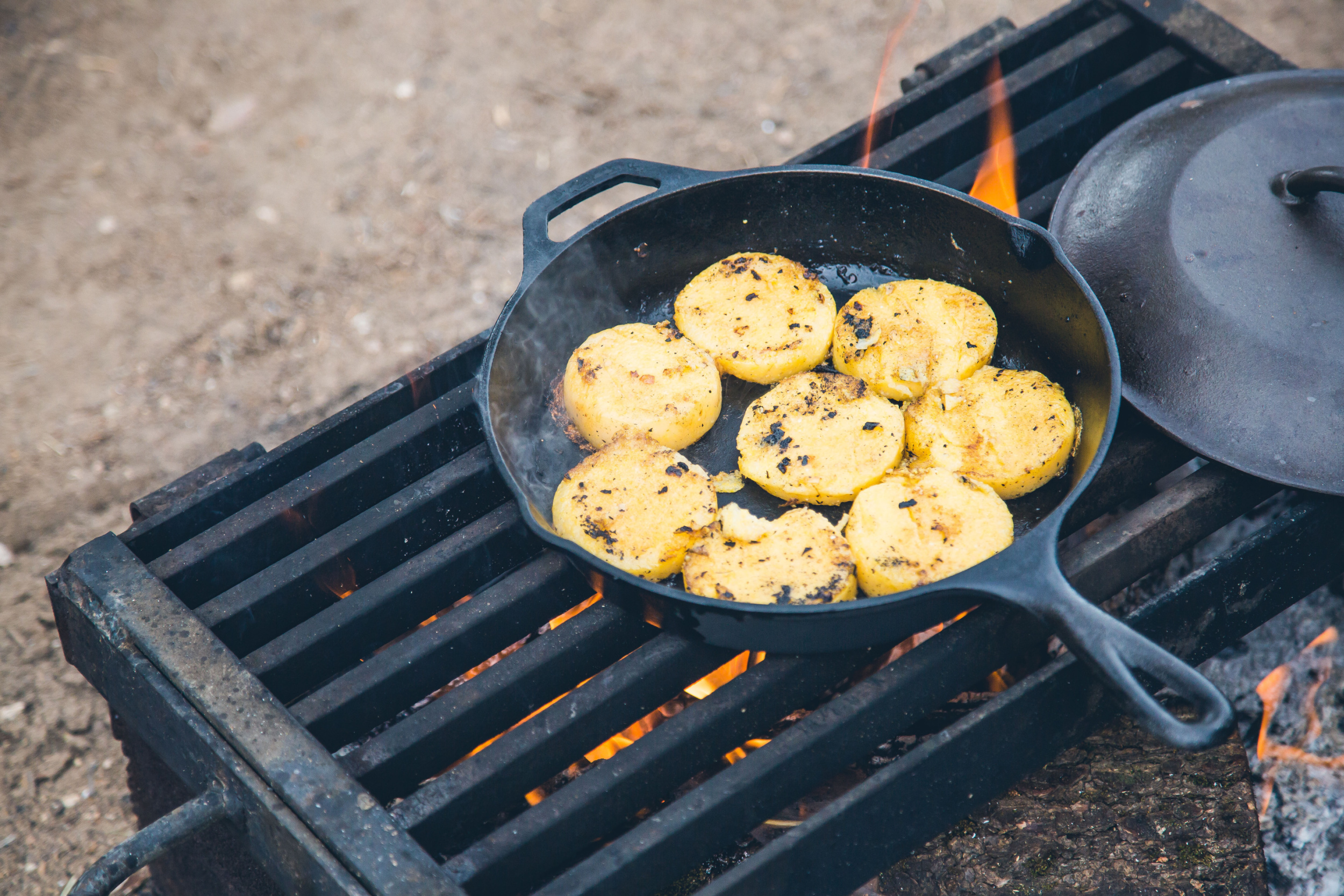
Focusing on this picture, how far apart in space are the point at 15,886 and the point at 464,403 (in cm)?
202

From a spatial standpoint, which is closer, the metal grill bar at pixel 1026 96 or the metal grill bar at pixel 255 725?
the metal grill bar at pixel 255 725

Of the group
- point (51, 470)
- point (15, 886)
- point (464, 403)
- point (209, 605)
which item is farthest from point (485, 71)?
point (15, 886)

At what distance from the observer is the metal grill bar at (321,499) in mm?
2248

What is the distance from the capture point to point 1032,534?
176 cm

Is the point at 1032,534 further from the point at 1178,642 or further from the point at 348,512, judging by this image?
the point at 348,512

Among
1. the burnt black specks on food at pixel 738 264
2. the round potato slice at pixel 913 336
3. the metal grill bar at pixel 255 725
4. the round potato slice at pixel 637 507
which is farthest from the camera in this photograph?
the burnt black specks on food at pixel 738 264

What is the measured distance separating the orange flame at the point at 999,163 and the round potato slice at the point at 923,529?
904mm

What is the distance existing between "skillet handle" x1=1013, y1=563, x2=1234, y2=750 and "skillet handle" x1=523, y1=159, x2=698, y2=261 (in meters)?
1.37

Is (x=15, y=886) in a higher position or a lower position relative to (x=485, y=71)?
lower

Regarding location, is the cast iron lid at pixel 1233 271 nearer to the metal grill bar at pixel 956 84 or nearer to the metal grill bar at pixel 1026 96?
the metal grill bar at pixel 1026 96

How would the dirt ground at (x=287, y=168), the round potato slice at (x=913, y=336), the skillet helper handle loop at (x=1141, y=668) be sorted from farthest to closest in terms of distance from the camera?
the dirt ground at (x=287, y=168) → the round potato slice at (x=913, y=336) → the skillet helper handle loop at (x=1141, y=668)

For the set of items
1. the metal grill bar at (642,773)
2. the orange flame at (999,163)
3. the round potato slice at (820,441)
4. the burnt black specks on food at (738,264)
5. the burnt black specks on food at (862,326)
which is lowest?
the metal grill bar at (642,773)

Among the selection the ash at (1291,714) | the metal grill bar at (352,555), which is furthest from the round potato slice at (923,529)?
the metal grill bar at (352,555)

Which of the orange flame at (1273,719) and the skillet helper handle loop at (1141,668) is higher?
the skillet helper handle loop at (1141,668)
